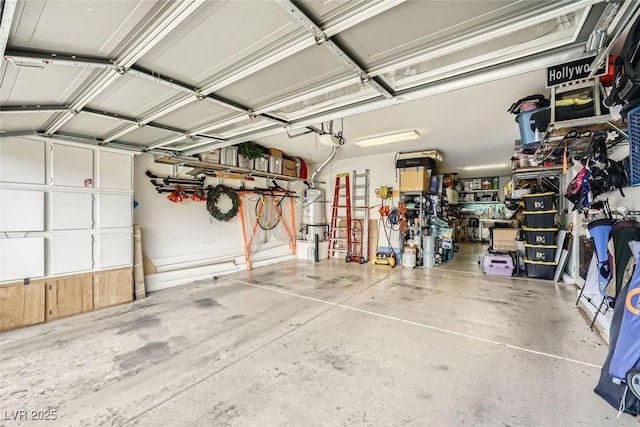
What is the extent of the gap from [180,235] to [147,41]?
4.20m

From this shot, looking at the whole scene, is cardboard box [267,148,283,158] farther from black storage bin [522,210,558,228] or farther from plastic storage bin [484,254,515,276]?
black storage bin [522,210,558,228]

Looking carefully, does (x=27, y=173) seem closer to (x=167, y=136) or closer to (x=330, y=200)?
(x=167, y=136)

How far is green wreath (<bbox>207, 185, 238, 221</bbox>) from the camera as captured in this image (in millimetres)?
5492

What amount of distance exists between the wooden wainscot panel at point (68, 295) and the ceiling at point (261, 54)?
1915 millimetres

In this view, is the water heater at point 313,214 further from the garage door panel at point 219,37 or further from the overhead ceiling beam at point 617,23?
the overhead ceiling beam at point 617,23

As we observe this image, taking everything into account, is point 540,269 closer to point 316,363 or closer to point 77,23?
point 316,363

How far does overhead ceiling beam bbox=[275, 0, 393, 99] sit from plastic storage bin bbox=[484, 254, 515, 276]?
16.2 feet

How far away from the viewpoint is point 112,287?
3869 millimetres

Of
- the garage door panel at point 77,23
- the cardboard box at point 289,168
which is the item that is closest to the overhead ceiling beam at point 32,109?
the garage door panel at point 77,23

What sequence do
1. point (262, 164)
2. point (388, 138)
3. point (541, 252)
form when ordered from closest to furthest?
point (541, 252) → point (388, 138) → point (262, 164)

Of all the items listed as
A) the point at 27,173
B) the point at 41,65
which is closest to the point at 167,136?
the point at 27,173

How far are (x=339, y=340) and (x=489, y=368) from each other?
1316 mm

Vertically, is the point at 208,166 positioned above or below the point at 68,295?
above

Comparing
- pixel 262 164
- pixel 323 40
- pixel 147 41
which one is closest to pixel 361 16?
pixel 323 40
